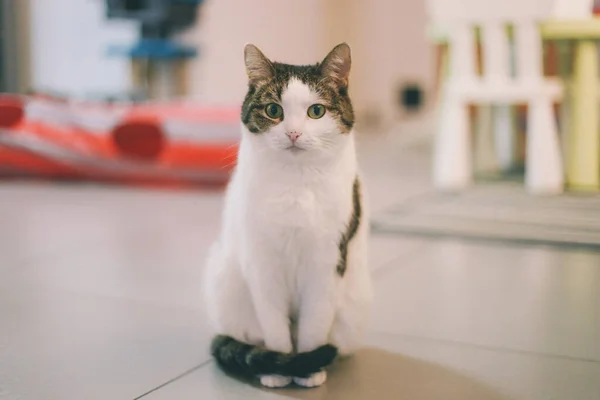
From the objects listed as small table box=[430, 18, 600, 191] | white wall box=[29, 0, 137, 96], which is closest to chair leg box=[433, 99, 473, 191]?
small table box=[430, 18, 600, 191]

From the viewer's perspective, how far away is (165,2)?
402 centimetres

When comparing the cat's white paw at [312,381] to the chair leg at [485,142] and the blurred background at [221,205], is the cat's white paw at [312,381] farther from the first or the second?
the chair leg at [485,142]

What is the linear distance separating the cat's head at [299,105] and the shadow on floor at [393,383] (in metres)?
0.31

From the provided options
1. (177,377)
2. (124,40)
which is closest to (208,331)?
(177,377)

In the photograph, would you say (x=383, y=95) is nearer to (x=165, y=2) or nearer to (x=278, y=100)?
(x=165, y=2)

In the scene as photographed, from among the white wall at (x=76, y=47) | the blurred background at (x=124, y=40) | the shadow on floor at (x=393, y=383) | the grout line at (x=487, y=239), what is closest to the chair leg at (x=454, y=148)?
the grout line at (x=487, y=239)

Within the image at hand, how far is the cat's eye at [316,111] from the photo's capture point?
0.85 m

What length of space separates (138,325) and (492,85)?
1754mm

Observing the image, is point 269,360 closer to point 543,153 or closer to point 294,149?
point 294,149

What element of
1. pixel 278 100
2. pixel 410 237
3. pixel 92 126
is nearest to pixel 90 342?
pixel 278 100

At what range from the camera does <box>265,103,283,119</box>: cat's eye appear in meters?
0.85

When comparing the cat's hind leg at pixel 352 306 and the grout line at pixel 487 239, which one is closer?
the cat's hind leg at pixel 352 306

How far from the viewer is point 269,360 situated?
88cm

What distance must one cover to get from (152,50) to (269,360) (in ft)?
11.6
